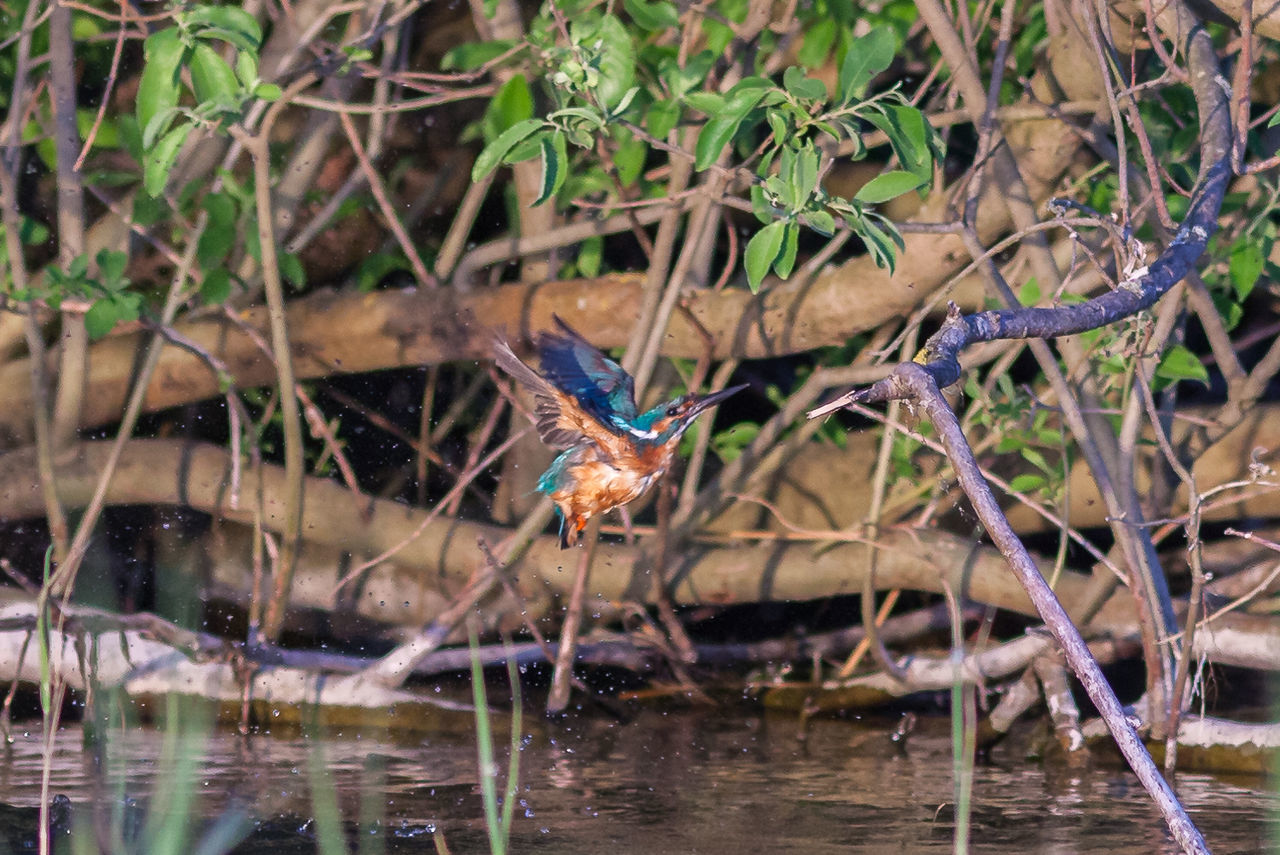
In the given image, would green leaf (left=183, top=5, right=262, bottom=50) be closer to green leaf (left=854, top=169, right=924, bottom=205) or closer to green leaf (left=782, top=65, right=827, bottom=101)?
green leaf (left=782, top=65, right=827, bottom=101)

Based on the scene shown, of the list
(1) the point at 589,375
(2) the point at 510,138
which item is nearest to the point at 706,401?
(1) the point at 589,375

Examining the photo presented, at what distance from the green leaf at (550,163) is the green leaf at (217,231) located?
176 cm

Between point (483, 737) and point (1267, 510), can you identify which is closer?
point (483, 737)

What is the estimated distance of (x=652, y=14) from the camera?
3.17 m

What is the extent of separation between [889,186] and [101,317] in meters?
2.10

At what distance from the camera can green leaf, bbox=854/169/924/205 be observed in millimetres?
2332

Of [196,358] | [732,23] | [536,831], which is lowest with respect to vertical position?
[536,831]

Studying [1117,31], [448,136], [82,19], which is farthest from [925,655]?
[82,19]

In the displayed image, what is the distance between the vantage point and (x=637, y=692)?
4332 mm

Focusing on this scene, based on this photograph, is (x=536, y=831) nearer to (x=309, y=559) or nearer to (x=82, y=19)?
(x=309, y=559)

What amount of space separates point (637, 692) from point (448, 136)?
1.99 metres

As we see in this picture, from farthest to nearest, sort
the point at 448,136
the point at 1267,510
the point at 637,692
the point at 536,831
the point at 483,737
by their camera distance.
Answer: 1. the point at 448,136
2. the point at 637,692
3. the point at 1267,510
4. the point at 536,831
5. the point at 483,737

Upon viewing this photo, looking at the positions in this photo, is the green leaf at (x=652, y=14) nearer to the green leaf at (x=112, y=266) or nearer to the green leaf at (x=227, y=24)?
the green leaf at (x=227, y=24)

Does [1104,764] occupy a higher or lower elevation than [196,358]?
lower
